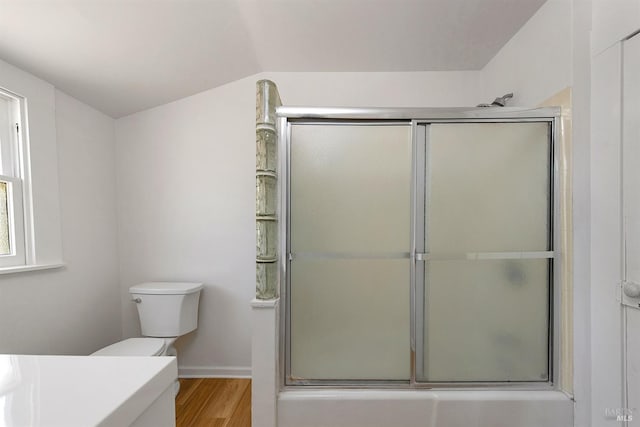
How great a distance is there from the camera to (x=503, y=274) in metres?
1.49

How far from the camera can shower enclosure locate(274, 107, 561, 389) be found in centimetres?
147

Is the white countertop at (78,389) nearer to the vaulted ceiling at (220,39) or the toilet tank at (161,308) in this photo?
the toilet tank at (161,308)

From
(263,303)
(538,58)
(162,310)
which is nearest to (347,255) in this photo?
(263,303)

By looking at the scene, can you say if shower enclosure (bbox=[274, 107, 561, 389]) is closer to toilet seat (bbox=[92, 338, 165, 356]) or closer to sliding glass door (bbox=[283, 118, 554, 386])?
sliding glass door (bbox=[283, 118, 554, 386])

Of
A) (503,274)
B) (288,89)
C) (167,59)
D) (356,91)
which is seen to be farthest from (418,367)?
(167,59)

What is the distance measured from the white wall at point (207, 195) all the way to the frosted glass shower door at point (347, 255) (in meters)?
0.72

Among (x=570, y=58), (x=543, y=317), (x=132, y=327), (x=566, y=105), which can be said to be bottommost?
(x=132, y=327)

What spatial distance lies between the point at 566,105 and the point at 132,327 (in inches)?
116

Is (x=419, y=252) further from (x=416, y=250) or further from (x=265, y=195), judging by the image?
(x=265, y=195)

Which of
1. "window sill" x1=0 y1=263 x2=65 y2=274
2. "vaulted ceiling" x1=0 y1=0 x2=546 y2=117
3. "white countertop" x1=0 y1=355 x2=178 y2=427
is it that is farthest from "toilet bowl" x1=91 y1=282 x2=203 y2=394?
"white countertop" x1=0 y1=355 x2=178 y2=427

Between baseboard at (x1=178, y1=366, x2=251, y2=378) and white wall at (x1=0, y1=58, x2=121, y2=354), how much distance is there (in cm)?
56

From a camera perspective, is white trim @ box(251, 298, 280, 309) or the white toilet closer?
white trim @ box(251, 298, 280, 309)

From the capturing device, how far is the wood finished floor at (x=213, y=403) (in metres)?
1.66

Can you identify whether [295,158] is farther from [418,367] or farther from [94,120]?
[94,120]
